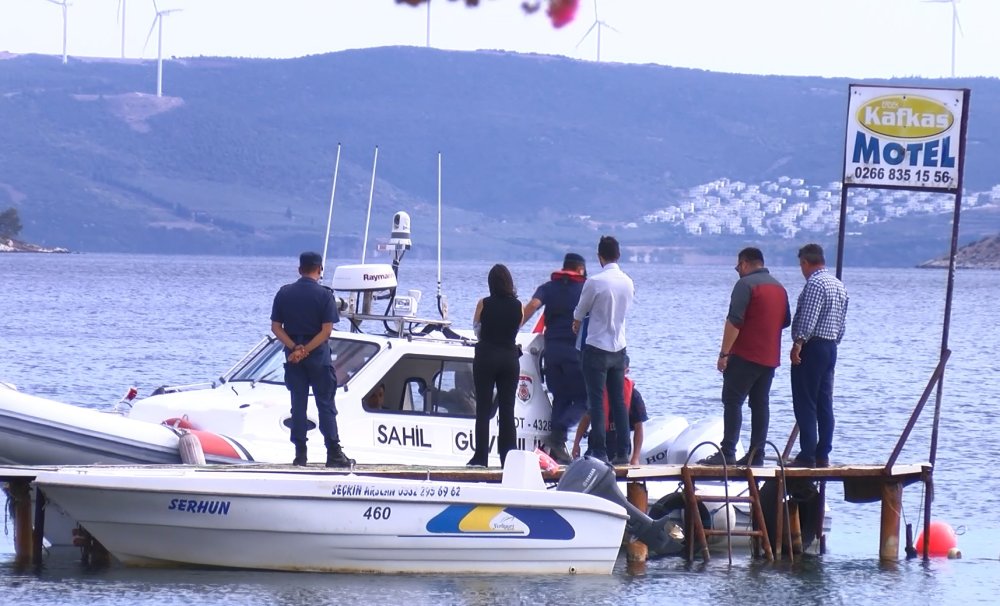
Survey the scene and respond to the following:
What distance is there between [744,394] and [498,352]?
2.07 metres

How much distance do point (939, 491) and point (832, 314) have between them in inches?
326

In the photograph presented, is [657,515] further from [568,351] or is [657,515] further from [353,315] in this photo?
[353,315]

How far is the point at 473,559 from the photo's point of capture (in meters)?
13.1

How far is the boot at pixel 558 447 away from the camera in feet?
49.1

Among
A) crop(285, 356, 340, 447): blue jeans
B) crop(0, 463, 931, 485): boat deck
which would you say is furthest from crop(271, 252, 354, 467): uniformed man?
crop(0, 463, 931, 485): boat deck

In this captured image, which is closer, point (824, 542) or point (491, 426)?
point (491, 426)

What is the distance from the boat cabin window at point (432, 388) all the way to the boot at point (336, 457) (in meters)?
1.28

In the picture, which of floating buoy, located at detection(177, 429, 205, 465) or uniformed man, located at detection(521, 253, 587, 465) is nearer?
floating buoy, located at detection(177, 429, 205, 465)

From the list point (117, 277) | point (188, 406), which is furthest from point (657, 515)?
point (117, 277)

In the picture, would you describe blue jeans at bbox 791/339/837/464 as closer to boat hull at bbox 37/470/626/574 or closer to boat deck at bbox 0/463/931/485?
boat deck at bbox 0/463/931/485

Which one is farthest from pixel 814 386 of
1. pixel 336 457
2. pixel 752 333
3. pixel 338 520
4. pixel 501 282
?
pixel 338 520

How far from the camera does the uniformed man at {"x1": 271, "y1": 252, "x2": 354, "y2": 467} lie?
1320 cm

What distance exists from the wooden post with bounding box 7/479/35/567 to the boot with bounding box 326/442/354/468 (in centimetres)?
237

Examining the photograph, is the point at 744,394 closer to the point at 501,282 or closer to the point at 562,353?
the point at 562,353
